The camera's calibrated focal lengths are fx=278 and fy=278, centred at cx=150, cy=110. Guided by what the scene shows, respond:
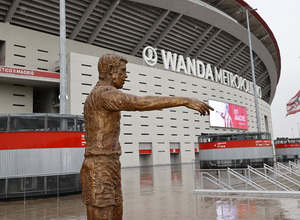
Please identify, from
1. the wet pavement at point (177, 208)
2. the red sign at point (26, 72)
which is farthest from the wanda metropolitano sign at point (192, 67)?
the wet pavement at point (177, 208)

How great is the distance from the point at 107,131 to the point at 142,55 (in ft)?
107

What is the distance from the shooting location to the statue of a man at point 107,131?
2.28 metres

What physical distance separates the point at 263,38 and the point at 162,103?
48.0m

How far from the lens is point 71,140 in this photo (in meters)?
11.2

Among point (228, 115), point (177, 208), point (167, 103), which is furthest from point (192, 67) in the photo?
point (167, 103)

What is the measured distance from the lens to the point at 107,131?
8.26ft

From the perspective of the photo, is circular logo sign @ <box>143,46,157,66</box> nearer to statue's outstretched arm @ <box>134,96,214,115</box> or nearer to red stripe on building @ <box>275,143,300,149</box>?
red stripe on building @ <box>275,143,300,149</box>

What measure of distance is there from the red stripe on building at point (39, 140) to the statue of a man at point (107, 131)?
28.3 feet

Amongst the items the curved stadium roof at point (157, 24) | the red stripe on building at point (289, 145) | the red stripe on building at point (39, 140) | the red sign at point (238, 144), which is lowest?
the red stripe on building at point (289, 145)

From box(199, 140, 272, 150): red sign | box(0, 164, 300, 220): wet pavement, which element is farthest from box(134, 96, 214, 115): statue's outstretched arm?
box(199, 140, 272, 150): red sign

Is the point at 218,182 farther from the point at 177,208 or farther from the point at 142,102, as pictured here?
the point at 142,102

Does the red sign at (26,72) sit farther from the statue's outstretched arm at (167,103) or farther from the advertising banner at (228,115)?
the statue's outstretched arm at (167,103)

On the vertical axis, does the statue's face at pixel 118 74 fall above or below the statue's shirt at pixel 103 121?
above

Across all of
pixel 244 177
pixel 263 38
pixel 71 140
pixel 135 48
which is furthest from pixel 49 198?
pixel 263 38
